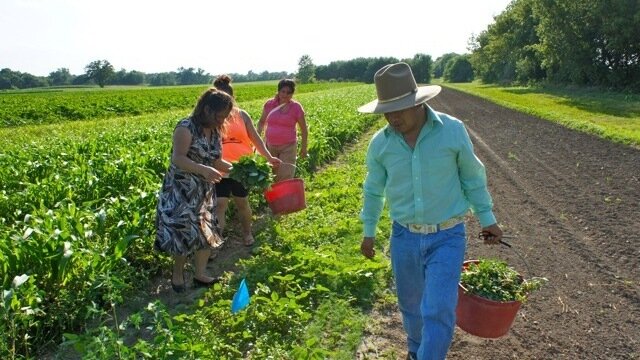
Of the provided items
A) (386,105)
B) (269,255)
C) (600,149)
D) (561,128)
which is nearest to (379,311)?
(269,255)

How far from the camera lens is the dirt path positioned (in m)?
3.97

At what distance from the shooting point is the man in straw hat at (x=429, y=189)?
284 centimetres

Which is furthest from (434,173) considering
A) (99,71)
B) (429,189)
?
(99,71)

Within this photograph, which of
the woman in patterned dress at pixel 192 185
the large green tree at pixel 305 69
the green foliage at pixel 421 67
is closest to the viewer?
the woman in patterned dress at pixel 192 185

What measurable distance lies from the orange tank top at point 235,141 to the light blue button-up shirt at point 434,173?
2947 mm

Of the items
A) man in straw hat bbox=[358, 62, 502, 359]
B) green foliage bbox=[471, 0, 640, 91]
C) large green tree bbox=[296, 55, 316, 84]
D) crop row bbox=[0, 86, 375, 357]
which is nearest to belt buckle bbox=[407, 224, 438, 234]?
man in straw hat bbox=[358, 62, 502, 359]

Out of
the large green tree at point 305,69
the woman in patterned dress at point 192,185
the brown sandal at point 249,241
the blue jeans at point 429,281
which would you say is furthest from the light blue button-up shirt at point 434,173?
the large green tree at point 305,69

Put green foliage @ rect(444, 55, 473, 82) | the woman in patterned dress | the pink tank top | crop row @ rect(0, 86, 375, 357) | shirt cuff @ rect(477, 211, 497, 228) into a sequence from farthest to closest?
green foliage @ rect(444, 55, 473, 82) → the pink tank top → the woman in patterned dress → crop row @ rect(0, 86, 375, 357) → shirt cuff @ rect(477, 211, 497, 228)

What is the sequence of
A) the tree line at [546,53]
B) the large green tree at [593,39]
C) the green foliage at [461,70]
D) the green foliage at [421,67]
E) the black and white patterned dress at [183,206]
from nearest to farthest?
the black and white patterned dress at [183,206]
the large green tree at [593,39]
the tree line at [546,53]
the green foliage at [461,70]
the green foliage at [421,67]

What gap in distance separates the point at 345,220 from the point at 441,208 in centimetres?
364

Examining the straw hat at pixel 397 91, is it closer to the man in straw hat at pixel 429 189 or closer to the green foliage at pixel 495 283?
the man in straw hat at pixel 429 189

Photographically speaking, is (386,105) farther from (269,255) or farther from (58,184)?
(58,184)

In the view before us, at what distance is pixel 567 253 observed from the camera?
5844 mm

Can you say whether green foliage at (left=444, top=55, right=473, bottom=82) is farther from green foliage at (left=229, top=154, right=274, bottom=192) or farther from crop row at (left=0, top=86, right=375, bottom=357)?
green foliage at (left=229, top=154, right=274, bottom=192)
